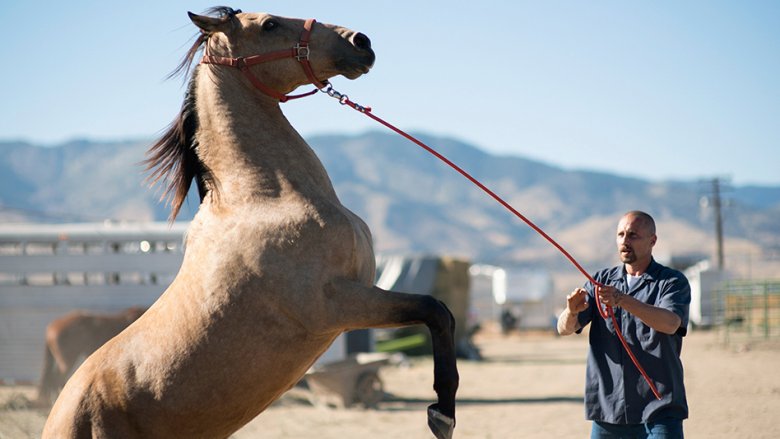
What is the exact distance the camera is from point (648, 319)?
15.7ft

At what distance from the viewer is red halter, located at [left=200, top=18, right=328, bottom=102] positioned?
4.93m

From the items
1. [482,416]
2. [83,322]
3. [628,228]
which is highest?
[628,228]

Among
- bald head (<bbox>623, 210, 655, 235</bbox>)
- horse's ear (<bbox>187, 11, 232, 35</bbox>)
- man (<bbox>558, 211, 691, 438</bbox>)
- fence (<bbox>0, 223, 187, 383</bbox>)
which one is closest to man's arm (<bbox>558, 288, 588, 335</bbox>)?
man (<bbox>558, 211, 691, 438</bbox>)

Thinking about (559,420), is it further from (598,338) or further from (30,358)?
(30,358)

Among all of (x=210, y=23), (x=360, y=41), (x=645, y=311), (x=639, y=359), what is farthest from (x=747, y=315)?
(x=210, y=23)

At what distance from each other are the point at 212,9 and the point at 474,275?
4989 centimetres

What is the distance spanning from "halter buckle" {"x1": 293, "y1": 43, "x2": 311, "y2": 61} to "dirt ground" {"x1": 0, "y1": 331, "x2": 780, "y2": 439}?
22.7 ft

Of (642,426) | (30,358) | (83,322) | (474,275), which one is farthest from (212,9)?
(474,275)

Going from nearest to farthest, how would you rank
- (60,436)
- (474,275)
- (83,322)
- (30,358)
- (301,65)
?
(60,436), (301,65), (83,322), (30,358), (474,275)

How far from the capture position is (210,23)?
4930 mm

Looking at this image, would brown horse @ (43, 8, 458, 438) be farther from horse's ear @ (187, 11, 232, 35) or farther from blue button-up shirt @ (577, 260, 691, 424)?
blue button-up shirt @ (577, 260, 691, 424)

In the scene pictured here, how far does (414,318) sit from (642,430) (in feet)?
5.23

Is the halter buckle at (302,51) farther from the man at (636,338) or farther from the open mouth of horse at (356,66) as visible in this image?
the man at (636,338)

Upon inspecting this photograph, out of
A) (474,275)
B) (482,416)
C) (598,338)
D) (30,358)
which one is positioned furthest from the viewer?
(474,275)
